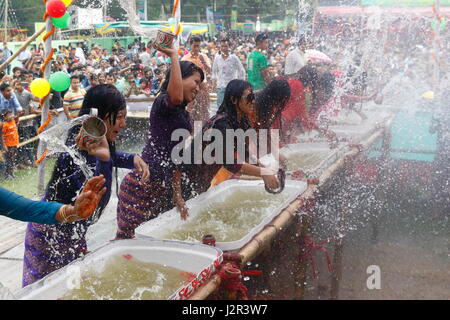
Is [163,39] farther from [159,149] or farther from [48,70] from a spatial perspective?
[48,70]

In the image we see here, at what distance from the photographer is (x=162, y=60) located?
47.7 ft

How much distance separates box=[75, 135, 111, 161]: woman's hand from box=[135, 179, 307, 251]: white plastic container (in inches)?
Answer: 23.3

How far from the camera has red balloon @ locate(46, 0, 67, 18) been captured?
4281 mm

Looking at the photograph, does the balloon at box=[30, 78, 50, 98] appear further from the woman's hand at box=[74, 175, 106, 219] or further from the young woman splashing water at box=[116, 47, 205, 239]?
the woman's hand at box=[74, 175, 106, 219]

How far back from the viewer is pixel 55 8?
4301 mm

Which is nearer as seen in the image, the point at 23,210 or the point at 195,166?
the point at 23,210

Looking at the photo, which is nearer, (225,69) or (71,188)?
(71,188)

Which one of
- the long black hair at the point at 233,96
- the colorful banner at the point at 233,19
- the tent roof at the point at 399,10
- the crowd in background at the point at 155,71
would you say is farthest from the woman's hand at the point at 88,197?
the colorful banner at the point at 233,19

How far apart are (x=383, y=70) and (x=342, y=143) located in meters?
6.73

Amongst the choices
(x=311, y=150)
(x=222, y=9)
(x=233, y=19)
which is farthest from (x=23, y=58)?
(x=222, y=9)

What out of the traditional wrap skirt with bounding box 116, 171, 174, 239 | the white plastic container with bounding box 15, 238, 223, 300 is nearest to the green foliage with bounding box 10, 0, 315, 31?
the traditional wrap skirt with bounding box 116, 171, 174, 239

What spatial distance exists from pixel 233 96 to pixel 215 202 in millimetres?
748
